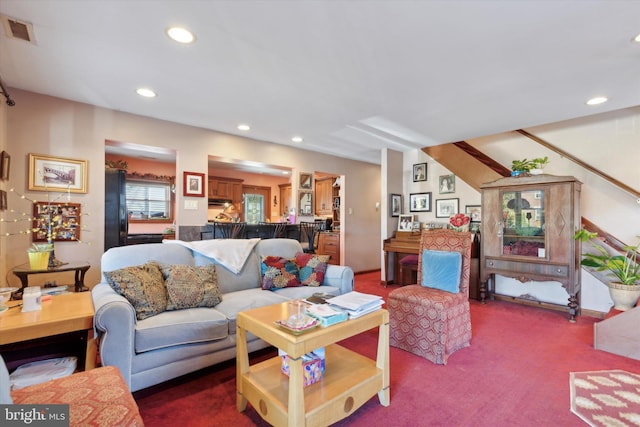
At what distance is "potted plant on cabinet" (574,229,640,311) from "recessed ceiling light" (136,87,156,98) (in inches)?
184

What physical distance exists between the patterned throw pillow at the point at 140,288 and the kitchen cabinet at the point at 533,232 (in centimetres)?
376

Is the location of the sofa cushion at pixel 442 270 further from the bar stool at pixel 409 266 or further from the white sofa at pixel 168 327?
the bar stool at pixel 409 266

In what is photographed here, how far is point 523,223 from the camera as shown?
3.69 m

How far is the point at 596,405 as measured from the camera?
1755 mm

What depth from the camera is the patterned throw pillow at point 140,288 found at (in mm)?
1947

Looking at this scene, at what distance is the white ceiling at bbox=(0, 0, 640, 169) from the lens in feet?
5.65

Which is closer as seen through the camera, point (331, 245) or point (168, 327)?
point (168, 327)

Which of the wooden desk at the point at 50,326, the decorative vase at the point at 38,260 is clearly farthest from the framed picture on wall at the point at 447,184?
the decorative vase at the point at 38,260

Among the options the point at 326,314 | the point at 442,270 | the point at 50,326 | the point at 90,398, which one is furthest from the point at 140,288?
the point at 442,270

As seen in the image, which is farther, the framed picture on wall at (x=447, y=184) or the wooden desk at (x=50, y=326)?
the framed picture on wall at (x=447, y=184)

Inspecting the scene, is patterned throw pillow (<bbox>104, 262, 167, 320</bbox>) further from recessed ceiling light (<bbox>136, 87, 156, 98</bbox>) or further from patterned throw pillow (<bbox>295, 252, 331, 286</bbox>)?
recessed ceiling light (<bbox>136, 87, 156, 98</bbox>)

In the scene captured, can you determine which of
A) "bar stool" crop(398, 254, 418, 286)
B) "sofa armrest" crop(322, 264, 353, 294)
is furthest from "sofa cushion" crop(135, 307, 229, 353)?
"bar stool" crop(398, 254, 418, 286)

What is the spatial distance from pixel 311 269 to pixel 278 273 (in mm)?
329

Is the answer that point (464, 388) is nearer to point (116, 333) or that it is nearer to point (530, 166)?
point (116, 333)
